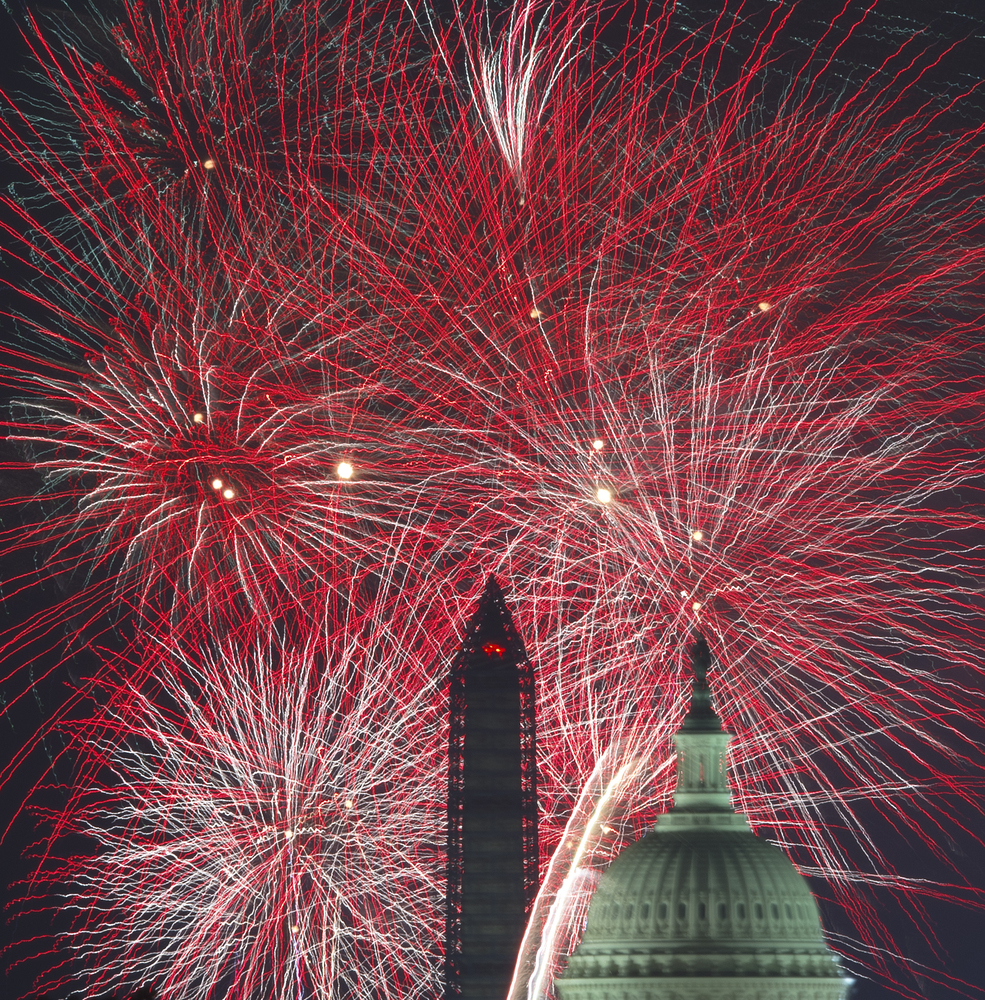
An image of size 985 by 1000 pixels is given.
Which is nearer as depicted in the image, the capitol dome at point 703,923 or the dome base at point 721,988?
the dome base at point 721,988

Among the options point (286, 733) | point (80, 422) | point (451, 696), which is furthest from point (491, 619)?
point (80, 422)

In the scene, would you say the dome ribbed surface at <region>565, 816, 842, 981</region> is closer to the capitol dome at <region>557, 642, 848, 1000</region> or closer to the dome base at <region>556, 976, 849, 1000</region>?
the capitol dome at <region>557, 642, 848, 1000</region>

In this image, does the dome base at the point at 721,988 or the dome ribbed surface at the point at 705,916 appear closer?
the dome base at the point at 721,988

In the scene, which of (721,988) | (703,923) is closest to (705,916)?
(703,923)

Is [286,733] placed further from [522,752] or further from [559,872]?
[522,752]

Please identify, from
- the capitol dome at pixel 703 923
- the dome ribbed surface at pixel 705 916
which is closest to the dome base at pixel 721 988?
the capitol dome at pixel 703 923

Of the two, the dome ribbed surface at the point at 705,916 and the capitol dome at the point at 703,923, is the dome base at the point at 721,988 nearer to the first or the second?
the capitol dome at the point at 703,923

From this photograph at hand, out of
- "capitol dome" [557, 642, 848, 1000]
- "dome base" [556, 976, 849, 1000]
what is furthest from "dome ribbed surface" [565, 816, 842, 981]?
"dome base" [556, 976, 849, 1000]

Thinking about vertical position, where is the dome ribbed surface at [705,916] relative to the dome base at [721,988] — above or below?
above
